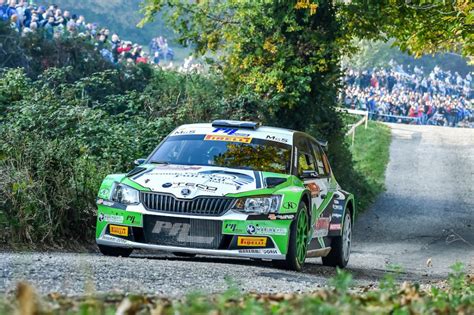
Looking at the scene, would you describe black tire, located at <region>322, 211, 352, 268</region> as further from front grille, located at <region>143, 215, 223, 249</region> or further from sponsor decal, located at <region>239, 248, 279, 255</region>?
front grille, located at <region>143, 215, 223, 249</region>

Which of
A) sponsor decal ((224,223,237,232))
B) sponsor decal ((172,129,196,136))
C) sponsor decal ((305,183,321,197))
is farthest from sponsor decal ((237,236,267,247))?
sponsor decal ((172,129,196,136))

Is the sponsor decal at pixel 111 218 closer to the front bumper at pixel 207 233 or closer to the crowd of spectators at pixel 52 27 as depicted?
the front bumper at pixel 207 233

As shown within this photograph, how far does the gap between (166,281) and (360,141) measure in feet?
129

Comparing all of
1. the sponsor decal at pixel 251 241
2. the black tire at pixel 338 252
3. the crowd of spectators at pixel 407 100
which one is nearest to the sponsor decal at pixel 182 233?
the sponsor decal at pixel 251 241

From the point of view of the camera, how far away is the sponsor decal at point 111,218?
12555 mm

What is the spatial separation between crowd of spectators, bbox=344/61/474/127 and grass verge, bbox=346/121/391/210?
788 cm

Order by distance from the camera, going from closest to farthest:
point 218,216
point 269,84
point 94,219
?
point 218,216 → point 94,219 → point 269,84

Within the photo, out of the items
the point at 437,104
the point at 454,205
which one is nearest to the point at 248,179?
the point at 454,205

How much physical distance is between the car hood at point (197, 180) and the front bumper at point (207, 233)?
26 centimetres

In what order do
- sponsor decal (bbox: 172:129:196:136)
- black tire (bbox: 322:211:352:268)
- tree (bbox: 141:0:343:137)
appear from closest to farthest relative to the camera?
sponsor decal (bbox: 172:129:196:136), black tire (bbox: 322:211:352:268), tree (bbox: 141:0:343:137)

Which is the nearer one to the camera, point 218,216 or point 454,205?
point 218,216

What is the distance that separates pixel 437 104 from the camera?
230ft

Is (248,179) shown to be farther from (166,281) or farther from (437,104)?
(437,104)

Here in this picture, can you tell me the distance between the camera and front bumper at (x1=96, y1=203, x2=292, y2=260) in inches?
482
